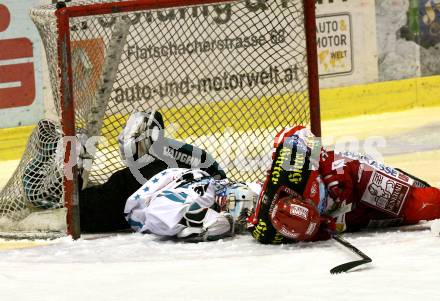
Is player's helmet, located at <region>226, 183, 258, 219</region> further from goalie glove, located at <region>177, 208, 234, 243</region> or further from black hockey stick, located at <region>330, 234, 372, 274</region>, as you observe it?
black hockey stick, located at <region>330, 234, 372, 274</region>

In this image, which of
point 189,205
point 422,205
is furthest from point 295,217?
point 422,205

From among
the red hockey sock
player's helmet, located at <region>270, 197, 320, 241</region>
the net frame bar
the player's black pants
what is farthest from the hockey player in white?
the red hockey sock

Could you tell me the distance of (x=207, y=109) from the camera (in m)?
5.89

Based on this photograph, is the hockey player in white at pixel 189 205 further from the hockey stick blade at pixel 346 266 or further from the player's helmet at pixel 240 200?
the hockey stick blade at pixel 346 266

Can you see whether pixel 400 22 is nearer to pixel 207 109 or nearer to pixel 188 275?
pixel 207 109

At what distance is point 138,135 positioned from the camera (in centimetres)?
508

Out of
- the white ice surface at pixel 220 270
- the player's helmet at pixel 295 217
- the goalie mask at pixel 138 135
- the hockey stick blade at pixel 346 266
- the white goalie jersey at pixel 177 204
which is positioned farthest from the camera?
the goalie mask at pixel 138 135

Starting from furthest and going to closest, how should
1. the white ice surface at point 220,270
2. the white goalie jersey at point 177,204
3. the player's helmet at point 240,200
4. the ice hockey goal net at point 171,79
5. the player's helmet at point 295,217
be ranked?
the ice hockey goal net at point 171,79, the player's helmet at point 240,200, the white goalie jersey at point 177,204, the player's helmet at point 295,217, the white ice surface at point 220,270

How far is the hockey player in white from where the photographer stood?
15.3 feet

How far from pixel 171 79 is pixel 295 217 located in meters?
1.54

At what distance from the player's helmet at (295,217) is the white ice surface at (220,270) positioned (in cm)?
7

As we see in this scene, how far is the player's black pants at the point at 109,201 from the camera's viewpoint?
4.98 metres

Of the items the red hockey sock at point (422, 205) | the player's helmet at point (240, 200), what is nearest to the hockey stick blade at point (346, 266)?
the red hockey sock at point (422, 205)

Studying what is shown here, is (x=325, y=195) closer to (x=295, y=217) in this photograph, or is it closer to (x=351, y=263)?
Answer: (x=295, y=217)
